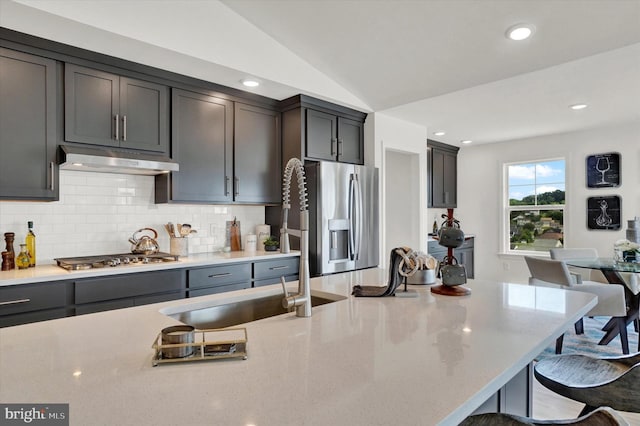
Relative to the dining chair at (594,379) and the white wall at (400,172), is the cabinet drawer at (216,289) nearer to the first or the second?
the white wall at (400,172)

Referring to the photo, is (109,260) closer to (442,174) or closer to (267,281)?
(267,281)

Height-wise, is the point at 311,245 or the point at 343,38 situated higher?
the point at 343,38

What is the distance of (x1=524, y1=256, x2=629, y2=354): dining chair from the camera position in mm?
3301

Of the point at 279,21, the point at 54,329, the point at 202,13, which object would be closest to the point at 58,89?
the point at 202,13

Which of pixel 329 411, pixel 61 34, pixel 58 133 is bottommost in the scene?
pixel 329 411

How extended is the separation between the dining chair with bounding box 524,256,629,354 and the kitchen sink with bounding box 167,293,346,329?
261cm

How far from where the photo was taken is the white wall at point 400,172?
4.34 m

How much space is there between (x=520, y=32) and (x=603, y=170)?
3443 mm

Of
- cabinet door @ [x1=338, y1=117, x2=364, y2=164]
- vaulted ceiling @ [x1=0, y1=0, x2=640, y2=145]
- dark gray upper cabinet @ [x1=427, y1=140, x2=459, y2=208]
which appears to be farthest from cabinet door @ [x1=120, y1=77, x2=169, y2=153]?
dark gray upper cabinet @ [x1=427, y1=140, x2=459, y2=208]

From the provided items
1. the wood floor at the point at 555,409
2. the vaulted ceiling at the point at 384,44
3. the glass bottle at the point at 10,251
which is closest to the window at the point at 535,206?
the vaulted ceiling at the point at 384,44

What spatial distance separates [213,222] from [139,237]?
0.70 m

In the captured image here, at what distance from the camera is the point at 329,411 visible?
74 cm

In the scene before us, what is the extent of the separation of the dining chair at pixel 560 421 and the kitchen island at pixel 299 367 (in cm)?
16

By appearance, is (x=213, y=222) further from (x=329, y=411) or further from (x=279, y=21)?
(x=329, y=411)
